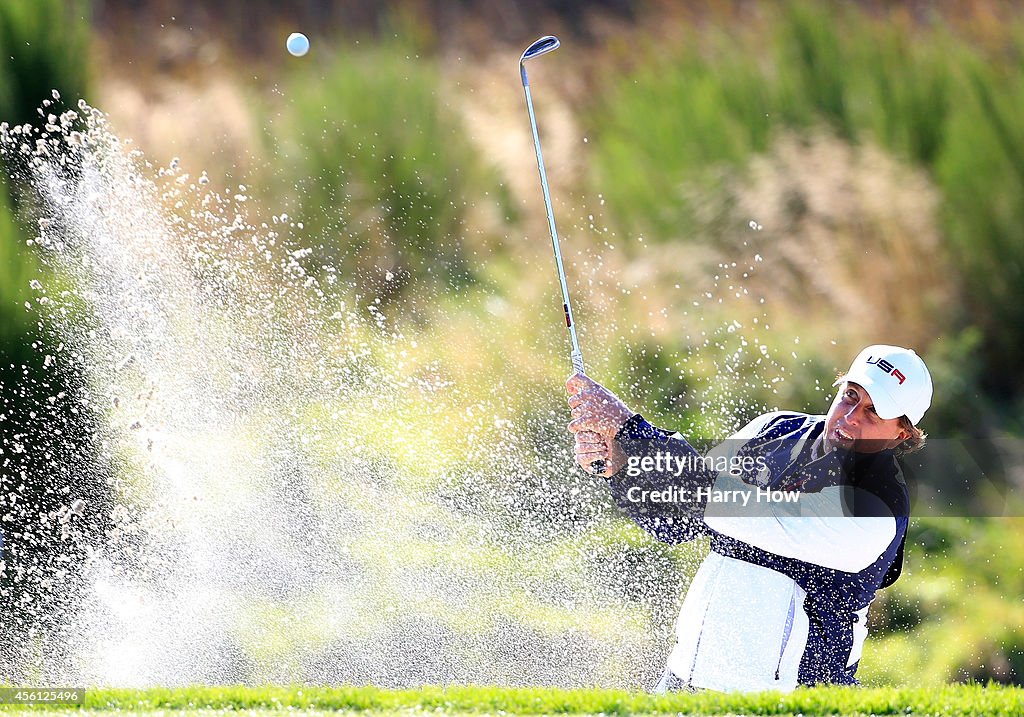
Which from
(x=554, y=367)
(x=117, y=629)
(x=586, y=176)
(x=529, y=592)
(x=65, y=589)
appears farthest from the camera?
(x=586, y=176)

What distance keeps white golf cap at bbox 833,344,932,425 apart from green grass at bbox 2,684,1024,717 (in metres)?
0.81

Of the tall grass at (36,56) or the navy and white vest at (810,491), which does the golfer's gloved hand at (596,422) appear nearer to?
the navy and white vest at (810,491)

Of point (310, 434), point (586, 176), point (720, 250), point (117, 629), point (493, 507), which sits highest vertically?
point (586, 176)

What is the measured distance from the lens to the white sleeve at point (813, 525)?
3459mm

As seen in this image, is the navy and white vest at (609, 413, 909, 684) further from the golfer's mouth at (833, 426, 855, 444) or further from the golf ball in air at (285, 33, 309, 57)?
the golf ball in air at (285, 33, 309, 57)

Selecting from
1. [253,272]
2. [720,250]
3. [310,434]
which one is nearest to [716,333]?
[720,250]

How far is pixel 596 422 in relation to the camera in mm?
3850

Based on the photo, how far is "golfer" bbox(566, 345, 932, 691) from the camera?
351cm

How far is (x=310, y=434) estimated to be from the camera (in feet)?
21.8

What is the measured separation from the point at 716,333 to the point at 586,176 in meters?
1.59

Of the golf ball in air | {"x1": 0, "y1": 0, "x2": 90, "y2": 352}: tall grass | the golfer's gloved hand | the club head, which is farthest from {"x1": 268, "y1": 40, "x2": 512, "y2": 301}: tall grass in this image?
the golfer's gloved hand

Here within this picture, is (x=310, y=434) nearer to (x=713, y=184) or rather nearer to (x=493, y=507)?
(x=493, y=507)
